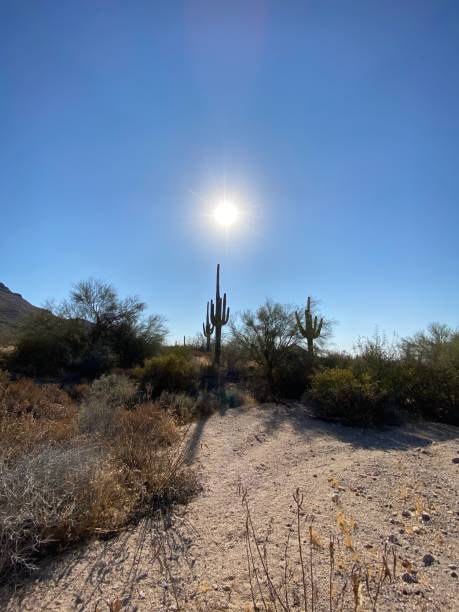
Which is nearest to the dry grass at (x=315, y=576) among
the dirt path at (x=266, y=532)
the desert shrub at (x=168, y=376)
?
the dirt path at (x=266, y=532)

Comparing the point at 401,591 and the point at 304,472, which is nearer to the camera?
the point at 401,591

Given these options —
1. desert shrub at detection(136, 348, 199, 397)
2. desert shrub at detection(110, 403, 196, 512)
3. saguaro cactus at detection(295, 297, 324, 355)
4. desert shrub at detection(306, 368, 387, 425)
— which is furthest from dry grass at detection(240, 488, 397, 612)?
saguaro cactus at detection(295, 297, 324, 355)

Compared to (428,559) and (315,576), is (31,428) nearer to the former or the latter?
(315,576)

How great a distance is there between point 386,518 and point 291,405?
671 cm

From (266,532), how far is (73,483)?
179 centimetres

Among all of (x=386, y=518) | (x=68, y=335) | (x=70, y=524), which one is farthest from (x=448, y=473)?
(x=68, y=335)

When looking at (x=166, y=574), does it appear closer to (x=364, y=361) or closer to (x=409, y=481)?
(x=409, y=481)

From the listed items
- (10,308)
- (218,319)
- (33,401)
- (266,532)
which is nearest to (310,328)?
(218,319)

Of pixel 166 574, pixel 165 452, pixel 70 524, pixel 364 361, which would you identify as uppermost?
pixel 364 361

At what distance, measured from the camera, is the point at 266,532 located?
3.02 metres

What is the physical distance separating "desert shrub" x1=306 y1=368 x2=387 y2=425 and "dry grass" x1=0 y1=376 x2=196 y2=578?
174 inches

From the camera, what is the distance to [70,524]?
2.87m

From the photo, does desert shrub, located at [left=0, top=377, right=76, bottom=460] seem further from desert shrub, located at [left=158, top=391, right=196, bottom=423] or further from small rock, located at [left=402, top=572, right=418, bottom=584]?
small rock, located at [left=402, top=572, right=418, bottom=584]

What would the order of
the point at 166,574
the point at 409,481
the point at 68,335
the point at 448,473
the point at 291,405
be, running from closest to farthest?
the point at 166,574, the point at 409,481, the point at 448,473, the point at 291,405, the point at 68,335
